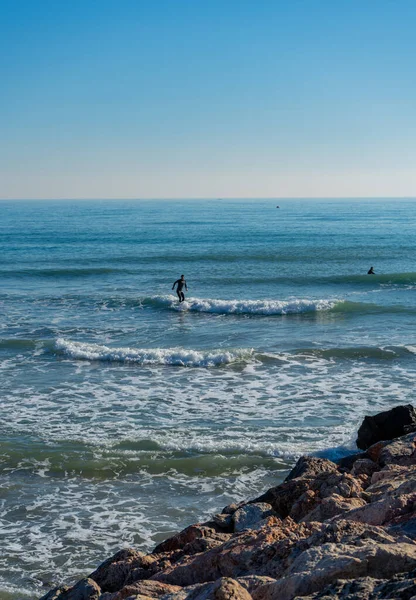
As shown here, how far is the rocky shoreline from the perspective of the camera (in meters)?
4.31

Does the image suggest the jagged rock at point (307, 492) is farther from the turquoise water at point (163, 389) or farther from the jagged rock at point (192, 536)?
the turquoise water at point (163, 389)

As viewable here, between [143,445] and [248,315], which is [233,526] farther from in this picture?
[248,315]

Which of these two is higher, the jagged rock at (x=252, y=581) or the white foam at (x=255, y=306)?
the jagged rock at (x=252, y=581)

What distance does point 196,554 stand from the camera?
5969mm

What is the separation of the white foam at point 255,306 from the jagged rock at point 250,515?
2184cm

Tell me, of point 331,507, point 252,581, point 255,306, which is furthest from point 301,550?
point 255,306

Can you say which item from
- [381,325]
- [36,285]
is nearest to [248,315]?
[381,325]

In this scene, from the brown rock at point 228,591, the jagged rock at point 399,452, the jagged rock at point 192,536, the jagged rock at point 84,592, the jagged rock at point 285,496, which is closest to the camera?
the brown rock at point 228,591

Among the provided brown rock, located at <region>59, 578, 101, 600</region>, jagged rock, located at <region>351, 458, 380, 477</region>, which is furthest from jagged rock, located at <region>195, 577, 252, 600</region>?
jagged rock, located at <region>351, 458, 380, 477</region>

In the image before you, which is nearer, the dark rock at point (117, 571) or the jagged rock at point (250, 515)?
the dark rock at point (117, 571)

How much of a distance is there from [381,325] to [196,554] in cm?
2083

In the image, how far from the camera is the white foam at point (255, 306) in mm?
28953

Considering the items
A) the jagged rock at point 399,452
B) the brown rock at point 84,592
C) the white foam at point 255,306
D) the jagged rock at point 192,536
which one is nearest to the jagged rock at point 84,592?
the brown rock at point 84,592

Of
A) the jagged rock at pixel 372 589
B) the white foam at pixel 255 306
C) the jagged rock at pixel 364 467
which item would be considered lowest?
the white foam at pixel 255 306
